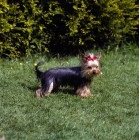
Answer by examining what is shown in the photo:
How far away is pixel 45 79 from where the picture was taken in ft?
30.1

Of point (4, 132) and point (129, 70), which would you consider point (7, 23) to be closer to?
point (129, 70)

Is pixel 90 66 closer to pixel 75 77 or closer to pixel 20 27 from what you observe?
pixel 75 77

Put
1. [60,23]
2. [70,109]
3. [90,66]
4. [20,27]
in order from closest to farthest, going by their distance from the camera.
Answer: [70,109]
[90,66]
[20,27]
[60,23]

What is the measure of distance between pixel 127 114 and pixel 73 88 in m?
1.33

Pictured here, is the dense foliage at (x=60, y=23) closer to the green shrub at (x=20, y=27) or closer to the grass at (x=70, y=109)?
the green shrub at (x=20, y=27)

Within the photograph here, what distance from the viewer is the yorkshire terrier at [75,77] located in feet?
29.8

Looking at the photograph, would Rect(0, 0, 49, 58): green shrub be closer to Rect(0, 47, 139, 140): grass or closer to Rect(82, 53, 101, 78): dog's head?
Rect(0, 47, 139, 140): grass

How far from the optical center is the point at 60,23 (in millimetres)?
11953

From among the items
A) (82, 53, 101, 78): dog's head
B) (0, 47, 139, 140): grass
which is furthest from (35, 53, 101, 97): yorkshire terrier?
(0, 47, 139, 140): grass

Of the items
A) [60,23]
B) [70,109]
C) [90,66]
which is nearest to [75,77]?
[90,66]

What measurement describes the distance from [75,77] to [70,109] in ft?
2.58

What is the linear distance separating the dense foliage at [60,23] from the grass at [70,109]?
0.66 metres

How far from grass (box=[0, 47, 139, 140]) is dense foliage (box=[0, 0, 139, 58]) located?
0.66m

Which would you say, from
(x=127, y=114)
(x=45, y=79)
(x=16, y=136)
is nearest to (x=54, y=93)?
(x=45, y=79)
